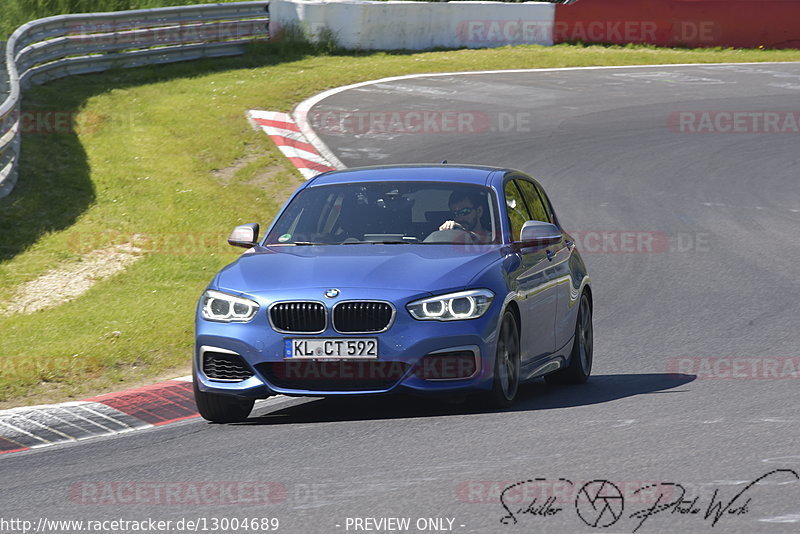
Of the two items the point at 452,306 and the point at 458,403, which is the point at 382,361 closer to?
the point at 452,306

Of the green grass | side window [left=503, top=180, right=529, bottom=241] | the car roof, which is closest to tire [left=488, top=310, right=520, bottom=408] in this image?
side window [left=503, top=180, right=529, bottom=241]

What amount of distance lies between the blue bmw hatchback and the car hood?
1 cm

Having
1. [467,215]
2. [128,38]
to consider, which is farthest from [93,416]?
[128,38]

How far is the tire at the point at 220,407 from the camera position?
27.1ft

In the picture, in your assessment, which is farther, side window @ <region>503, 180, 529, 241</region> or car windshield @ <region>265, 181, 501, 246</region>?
side window @ <region>503, 180, 529, 241</region>

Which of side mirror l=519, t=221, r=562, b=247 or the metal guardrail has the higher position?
side mirror l=519, t=221, r=562, b=247

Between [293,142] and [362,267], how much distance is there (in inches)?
513

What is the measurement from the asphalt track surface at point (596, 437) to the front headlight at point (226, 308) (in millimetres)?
674

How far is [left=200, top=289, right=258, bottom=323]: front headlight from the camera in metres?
7.96

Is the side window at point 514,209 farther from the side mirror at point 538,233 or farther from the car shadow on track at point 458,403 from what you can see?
the car shadow on track at point 458,403

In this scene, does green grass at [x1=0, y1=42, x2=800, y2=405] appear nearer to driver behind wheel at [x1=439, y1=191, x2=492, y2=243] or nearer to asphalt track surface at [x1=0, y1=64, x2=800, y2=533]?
asphalt track surface at [x1=0, y1=64, x2=800, y2=533]

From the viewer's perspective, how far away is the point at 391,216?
907 cm

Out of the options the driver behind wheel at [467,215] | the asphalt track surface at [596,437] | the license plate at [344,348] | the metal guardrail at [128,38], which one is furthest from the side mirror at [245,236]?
the metal guardrail at [128,38]

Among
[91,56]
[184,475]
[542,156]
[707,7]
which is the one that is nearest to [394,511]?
[184,475]
